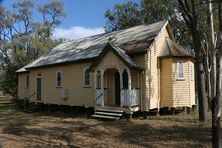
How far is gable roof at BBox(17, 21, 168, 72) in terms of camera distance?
20.2 m

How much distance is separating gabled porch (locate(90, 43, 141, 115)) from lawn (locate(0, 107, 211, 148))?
5.73 ft

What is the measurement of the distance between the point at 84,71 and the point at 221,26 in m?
13.9

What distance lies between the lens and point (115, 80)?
2159cm

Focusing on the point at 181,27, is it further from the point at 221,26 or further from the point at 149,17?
the point at 221,26

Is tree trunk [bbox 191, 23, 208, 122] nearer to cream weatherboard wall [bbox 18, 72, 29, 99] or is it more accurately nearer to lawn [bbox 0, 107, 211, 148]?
lawn [bbox 0, 107, 211, 148]

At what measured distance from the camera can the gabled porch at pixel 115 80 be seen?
18.6m

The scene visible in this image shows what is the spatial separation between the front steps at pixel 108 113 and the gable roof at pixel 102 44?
12.3 ft

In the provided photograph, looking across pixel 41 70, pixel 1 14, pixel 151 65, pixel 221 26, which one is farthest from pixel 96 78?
pixel 1 14

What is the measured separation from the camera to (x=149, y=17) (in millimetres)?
41906

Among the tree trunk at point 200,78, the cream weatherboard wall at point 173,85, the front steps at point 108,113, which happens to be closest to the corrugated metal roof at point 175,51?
the cream weatherboard wall at point 173,85

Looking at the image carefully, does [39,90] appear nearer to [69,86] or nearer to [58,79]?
[58,79]

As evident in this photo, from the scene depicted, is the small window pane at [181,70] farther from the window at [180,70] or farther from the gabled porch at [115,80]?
the gabled porch at [115,80]

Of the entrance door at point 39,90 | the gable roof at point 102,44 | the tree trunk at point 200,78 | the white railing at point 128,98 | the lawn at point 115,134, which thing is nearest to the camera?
the lawn at point 115,134

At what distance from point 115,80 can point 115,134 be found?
26.0 ft
